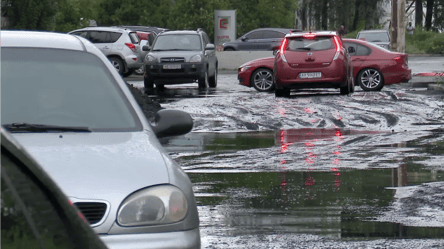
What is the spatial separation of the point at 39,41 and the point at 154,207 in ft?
5.45

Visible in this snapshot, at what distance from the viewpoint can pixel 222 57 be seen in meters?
38.4

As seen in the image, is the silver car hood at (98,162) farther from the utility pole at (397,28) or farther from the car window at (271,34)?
the car window at (271,34)

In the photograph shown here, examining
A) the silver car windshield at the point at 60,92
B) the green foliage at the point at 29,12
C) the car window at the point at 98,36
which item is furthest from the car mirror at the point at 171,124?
the car window at the point at 98,36

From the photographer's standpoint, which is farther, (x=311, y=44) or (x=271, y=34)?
(x=271, y=34)

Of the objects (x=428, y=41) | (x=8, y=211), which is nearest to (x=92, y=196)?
(x=8, y=211)

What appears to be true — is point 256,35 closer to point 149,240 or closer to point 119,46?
point 119,46

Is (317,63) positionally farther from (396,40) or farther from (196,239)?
(196,239)

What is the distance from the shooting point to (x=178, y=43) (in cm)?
2636

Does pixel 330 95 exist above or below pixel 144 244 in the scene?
below

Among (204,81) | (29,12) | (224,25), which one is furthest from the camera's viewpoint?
(224,25)

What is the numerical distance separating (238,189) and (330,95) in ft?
42.8

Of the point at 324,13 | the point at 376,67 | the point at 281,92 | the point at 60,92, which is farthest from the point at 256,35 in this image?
the point at 60,92

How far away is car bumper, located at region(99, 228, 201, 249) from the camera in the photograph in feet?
13.2

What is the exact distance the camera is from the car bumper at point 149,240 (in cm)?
401
